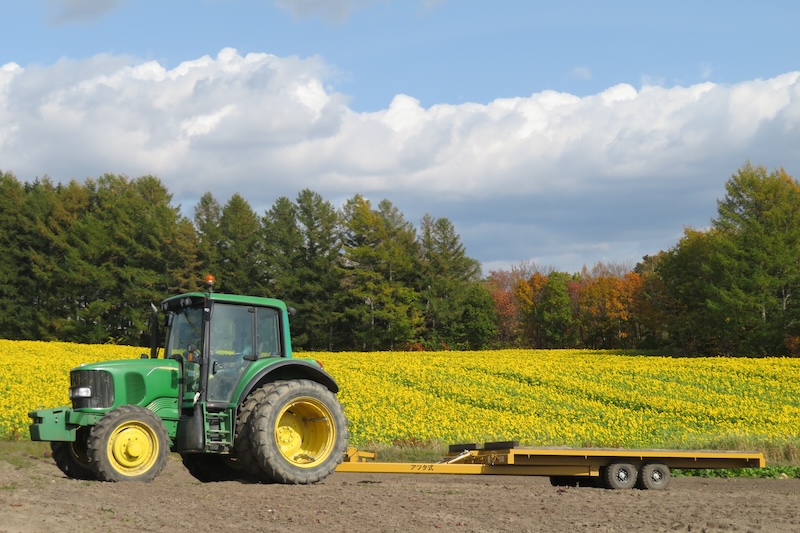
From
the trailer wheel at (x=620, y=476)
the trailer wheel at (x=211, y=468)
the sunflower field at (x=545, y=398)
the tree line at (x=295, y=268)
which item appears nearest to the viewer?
the trailer wheel at (x=211, y=468)

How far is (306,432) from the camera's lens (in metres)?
12.5

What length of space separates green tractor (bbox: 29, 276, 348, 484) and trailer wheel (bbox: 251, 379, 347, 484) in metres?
0.01

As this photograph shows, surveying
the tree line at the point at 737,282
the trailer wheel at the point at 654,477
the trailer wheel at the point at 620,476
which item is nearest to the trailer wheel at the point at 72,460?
the trailer wheel at the point at 620,476

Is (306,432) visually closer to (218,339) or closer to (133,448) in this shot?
(218,339)

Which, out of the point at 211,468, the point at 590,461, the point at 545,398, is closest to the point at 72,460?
the point at 211,468

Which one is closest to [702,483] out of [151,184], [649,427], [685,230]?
[649,427]

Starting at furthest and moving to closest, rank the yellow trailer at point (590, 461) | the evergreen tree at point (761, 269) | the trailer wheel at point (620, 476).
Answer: the evergreen tree at point (761, 269)
the trailer wheel at point (620, 476)
the yellow trailer at point (590, 461)

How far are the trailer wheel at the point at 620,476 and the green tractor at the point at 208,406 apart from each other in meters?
4.16

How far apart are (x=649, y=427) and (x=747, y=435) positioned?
2690 mm

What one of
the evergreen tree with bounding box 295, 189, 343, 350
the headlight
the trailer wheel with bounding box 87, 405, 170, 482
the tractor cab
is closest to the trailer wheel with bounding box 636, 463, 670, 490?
the tractor cab

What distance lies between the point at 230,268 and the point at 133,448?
5923 cm

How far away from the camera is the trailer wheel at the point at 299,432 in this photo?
451 inches

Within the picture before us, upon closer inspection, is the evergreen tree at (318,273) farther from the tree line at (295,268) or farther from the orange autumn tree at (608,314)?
the orange autumn tree at (608,314)

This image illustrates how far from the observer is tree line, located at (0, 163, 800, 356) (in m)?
63.1
